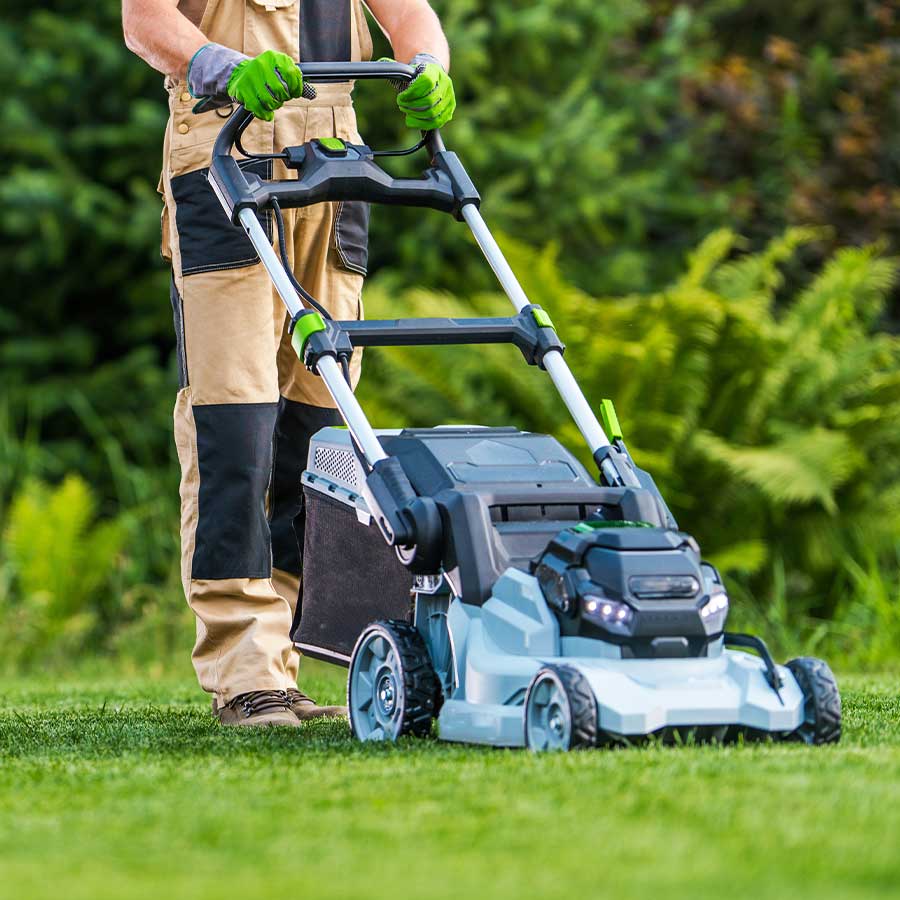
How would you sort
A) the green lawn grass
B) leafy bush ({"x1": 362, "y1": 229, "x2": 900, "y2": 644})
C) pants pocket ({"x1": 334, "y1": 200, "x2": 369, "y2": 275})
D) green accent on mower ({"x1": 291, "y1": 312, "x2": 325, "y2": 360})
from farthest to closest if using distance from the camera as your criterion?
leafy bush ({"x1": 362, "y1": 229, "x2": 900, "y2": 644}), pants pocket ({"x1": 334, "y1": 200, "x2": 369, "y2": 275}), green accent on mower ({"x1": 291, "y1": 312, "x2": 325, "y2": 360}), the green lawn grass

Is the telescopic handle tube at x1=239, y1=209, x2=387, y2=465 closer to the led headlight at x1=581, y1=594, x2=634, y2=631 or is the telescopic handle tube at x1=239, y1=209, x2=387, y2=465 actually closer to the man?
the man

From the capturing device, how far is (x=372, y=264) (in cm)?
834

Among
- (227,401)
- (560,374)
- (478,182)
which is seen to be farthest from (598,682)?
(478,182)

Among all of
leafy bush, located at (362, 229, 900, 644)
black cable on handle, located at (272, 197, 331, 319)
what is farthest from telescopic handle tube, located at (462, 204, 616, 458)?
leafy bush, located at (362, 229, 900, 644)

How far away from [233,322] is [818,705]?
1592mm

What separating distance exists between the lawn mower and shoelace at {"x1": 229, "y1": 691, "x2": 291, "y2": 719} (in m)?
0.12

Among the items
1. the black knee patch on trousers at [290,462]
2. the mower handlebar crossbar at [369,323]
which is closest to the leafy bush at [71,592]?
the black knee patch on trousers at [290,462]

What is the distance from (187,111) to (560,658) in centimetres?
163

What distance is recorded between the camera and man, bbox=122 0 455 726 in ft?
12.3

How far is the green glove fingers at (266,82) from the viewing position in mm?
3350

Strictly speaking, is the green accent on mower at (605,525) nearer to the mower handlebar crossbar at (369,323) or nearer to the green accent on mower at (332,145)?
the mower handlebar crossbar at (369,323)

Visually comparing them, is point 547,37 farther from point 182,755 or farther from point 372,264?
point 182,755

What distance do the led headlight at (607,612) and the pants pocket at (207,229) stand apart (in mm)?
1356

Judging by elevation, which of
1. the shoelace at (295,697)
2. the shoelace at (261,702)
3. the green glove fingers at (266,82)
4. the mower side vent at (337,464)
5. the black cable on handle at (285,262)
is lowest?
the shoelace at (295,697)
